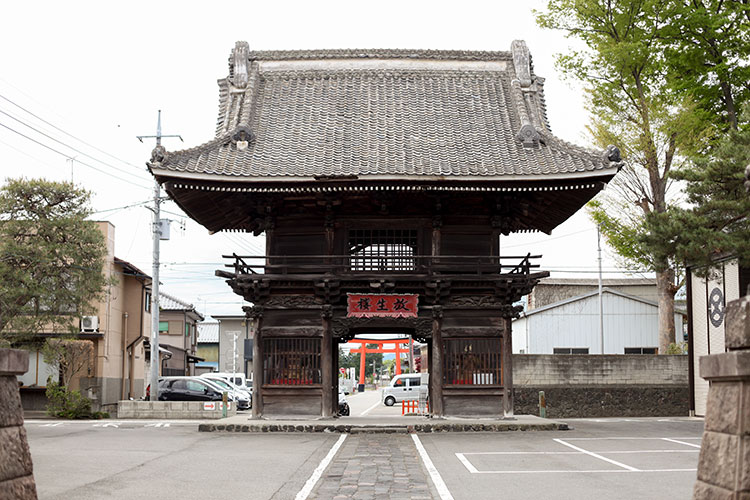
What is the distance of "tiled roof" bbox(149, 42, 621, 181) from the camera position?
18203mm

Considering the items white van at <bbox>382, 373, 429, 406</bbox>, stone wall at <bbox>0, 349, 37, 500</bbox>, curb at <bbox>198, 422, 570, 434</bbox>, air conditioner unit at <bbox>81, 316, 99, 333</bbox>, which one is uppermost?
air conditioner unit at <bbox>81, 316, 99, 333</bbox>

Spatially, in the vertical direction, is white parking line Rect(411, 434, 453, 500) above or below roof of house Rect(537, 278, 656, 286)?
below

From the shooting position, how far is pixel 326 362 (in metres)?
19.0

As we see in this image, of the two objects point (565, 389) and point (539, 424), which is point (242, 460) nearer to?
point (539, 424)

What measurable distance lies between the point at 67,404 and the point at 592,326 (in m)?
24.2

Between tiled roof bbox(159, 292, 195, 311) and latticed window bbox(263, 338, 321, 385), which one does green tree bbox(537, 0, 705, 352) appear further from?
tiled roof bbox(159, 292, 195, 311)

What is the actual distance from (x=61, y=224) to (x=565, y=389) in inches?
767

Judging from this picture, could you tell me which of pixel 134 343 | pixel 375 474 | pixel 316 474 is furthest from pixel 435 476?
pixel 134 343

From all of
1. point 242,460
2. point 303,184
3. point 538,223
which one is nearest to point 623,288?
point 538,223

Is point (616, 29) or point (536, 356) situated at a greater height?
point (616, 29)

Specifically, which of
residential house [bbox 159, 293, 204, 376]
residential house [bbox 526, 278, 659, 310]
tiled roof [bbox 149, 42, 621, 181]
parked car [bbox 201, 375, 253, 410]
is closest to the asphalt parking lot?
tiled roof [bbox 149, 42, 621, 181]

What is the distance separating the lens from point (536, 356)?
27.0 meters

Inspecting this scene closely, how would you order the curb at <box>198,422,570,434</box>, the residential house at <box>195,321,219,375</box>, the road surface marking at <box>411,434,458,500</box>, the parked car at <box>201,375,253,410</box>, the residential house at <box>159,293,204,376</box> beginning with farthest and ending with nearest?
the residential house at <box>195,321,219,375</box>, the residential house at <box>159,293,204,376</box>, the parked car at <box>201,375,253,410</box>, the curb at <box>198,422,570,434</box>, the road surface marking at <box>411,434,458,500</box>

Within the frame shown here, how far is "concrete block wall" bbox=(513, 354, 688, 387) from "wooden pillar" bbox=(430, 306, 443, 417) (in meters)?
8.27
